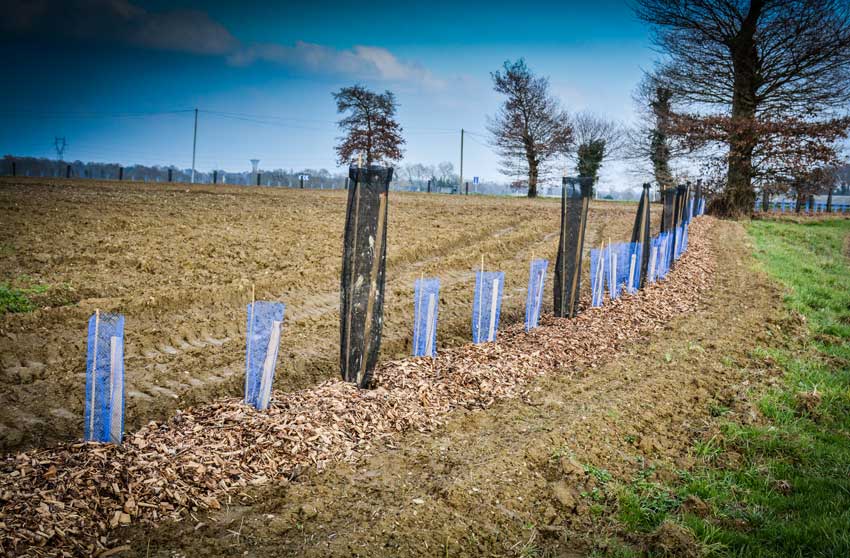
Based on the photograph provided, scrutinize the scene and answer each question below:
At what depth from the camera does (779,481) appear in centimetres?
431

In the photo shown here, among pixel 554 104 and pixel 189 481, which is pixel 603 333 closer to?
pixel 189 481

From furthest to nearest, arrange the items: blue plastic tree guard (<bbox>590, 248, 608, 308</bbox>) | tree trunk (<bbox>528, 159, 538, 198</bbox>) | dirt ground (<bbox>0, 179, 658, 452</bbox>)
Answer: tree trunk (<bbox>528, 159, 538, 198</bbox>) → blue plastic tree guard (<bbox>590, 248, 608, 308</bbox>) → dirt ground (<bbox>0, 179, 658, 452</bbox>)

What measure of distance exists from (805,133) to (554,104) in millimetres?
25779

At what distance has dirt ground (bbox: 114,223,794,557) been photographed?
11.4 feet

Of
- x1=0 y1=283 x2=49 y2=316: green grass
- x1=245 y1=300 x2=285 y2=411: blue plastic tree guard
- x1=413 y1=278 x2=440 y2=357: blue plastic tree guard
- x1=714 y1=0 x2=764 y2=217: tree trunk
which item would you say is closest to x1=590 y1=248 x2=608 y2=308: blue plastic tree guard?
x1=413 y1=278 x2=440 y2=357: blue plastic tree guard

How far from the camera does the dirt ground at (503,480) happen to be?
3.48 meters

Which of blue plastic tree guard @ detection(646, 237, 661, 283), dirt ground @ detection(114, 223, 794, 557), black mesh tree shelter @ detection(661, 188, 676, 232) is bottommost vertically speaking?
dirt ground @ detection(114, 223, 794, 557)

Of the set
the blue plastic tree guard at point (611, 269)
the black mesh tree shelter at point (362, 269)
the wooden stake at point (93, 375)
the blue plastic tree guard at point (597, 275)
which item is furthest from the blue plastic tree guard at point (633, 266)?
the wooden stake at point (93, 375)

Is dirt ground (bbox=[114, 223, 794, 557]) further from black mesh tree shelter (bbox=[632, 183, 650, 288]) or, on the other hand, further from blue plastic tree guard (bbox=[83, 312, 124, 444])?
black mesh tree shelter (bbox=[632, 183, 650, 288])

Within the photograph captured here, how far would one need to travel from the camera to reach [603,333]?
331 inches

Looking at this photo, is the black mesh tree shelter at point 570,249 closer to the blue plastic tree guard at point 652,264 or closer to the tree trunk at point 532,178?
the blue plastic tree guard at point 652,264

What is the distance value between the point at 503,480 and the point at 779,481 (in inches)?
85.6

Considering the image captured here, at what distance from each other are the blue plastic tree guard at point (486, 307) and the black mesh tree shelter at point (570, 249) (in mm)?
1512

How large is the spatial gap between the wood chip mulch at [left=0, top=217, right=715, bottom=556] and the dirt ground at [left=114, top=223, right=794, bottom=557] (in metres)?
0.19
